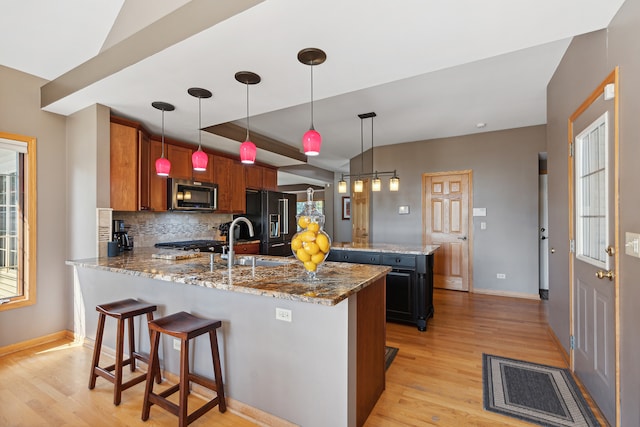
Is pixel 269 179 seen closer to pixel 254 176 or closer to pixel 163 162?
pixel 254 176

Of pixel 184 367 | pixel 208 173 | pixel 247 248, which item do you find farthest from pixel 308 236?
pixel 247 248

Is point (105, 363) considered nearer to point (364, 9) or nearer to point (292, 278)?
point (292, 278)

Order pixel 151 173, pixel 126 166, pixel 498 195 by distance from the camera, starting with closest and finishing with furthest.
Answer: pixel 126 166 < pixel 151 173 < pixel 498 195

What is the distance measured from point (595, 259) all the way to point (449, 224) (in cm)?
323

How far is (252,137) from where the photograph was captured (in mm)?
4758

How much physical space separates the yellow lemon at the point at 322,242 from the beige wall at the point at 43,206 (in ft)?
9.83

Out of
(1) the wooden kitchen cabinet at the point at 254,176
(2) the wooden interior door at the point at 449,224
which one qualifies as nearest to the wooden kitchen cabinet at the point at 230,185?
(1) the wooden kitchen cabinet at the point at 254,176

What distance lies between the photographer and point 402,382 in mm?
2283

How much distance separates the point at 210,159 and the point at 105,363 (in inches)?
112

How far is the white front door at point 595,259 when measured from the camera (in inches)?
70.3

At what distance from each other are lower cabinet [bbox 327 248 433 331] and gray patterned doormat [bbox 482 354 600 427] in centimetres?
82

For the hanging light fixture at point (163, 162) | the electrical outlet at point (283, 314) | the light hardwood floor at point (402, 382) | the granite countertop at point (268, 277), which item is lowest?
the light hardwood floor at point (402, 382)

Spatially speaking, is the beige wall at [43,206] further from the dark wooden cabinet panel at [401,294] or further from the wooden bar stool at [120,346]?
the dark wooden cabinet panel at [401,294]

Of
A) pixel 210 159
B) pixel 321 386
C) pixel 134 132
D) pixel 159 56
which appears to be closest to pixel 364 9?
pixel 159 56
